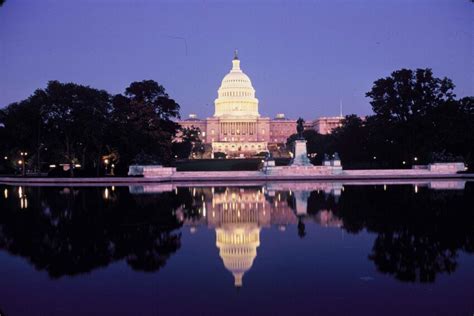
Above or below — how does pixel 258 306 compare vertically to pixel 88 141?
below

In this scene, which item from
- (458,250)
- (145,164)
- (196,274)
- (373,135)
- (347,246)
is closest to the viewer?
(196,274)

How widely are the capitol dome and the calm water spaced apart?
143 meters

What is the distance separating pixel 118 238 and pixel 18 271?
12.8 ft

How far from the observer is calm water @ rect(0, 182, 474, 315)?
Answer: 9047mm

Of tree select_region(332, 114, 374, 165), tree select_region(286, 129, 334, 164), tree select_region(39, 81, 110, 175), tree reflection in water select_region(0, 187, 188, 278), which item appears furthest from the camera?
tree select_region(286, 129, 334, 164)

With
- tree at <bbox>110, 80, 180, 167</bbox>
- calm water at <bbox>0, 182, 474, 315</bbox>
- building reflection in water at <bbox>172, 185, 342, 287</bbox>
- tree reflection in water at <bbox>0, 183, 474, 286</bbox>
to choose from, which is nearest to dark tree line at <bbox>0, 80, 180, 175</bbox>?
tree at <bbox>110, 80, 180, 167</bbox>

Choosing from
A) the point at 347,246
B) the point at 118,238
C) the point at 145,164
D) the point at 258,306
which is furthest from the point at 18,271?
the point at 145,164

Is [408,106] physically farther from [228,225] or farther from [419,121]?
[228,225]

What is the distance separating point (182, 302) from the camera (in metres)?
9.20

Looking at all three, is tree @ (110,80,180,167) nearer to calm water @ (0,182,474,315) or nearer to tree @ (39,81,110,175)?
tree @ (39,81,110,175)

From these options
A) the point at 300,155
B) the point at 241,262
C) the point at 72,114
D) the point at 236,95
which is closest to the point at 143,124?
the point at 72,114

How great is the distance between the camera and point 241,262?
39.7 feet

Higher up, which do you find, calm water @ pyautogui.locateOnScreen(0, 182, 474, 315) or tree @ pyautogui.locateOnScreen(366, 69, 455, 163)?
tree @ pyautogui.locateOnScreen(366, 69, 455, 163)

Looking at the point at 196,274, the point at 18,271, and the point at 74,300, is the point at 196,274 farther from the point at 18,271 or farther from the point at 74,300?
the point at 18,271
